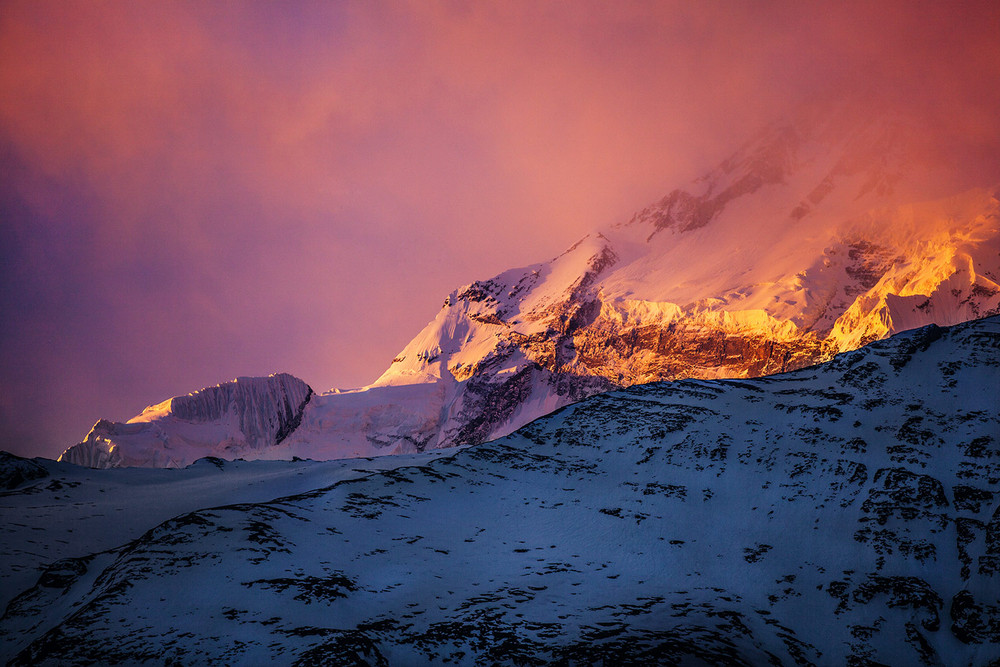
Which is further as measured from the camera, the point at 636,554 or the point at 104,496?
the point at 104,496

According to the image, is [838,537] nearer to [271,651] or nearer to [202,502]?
[271,651]

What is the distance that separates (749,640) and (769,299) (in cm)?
16878

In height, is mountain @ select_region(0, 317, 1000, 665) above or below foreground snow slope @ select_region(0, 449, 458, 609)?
below

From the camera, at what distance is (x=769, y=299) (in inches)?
7525

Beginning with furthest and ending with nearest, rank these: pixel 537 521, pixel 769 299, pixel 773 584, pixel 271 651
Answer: pixel 769 299
pixel 537 521
pixel 773 584
pixel 271 651

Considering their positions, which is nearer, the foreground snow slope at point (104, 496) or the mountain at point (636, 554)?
the mountain at point (636, 554)

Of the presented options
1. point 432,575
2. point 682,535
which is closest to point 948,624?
point 682,535

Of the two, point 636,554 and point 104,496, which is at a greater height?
point 104,496

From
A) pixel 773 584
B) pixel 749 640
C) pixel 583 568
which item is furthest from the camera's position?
pixel 583 568

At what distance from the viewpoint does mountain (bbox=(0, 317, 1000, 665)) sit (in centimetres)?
3900

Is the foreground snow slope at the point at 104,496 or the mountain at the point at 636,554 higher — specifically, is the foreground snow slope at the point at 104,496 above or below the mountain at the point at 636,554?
above

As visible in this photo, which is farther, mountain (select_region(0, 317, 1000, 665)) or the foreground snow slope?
the foreground snow slope

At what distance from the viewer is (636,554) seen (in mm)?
55312

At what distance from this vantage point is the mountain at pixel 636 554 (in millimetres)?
39000
